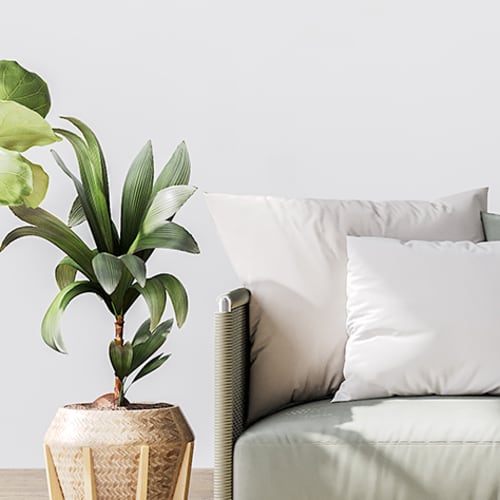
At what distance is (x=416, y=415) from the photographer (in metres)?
1.93

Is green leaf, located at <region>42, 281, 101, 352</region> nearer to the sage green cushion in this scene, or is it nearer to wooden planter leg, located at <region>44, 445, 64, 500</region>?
wooden planter leg, located at <region>44, 445, 64, 500</region>

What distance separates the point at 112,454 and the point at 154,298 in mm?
361

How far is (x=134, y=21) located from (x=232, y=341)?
1.54m

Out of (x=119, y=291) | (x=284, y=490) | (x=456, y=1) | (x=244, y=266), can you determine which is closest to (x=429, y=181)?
(x=456, y=1)

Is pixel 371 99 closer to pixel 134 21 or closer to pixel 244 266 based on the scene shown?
A: pixel 134 21

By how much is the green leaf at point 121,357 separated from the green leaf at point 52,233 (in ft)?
0.69

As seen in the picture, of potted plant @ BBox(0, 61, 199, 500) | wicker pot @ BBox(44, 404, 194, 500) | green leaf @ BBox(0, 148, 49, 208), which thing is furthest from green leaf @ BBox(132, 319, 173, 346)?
green leaf @ BBox(0, 148, 49, 208)

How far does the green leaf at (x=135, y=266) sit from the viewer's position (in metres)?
2.10

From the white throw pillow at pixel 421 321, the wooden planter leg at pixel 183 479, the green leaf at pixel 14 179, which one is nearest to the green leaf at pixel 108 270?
the green leaf at pixel 14 179

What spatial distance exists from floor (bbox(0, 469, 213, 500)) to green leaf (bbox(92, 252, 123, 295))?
3.25 feet

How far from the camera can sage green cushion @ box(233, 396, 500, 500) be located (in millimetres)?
1848

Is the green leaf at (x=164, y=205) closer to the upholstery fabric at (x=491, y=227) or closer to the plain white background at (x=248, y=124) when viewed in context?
the upholstery fabric at (x=491, y=227)

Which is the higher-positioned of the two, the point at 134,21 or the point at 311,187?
the point at 134,21

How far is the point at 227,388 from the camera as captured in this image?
197 cm
